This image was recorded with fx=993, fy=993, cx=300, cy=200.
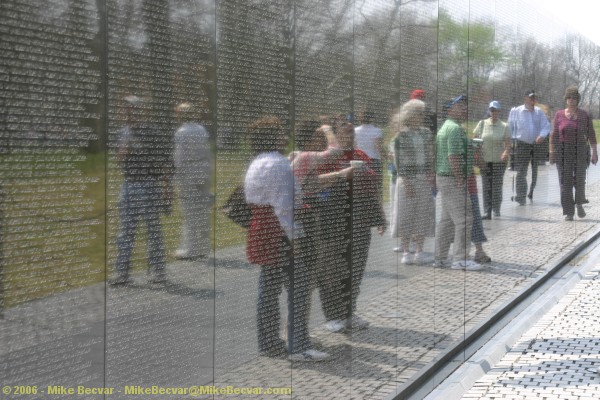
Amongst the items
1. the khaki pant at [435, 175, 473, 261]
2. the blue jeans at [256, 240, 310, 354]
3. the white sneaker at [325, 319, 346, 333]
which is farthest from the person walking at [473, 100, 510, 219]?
the blue jeans at [256, 240, 310, 354]

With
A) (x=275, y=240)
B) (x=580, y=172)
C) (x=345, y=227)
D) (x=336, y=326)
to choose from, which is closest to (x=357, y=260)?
(x=345, y=227)

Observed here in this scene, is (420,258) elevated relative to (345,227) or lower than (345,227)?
lower

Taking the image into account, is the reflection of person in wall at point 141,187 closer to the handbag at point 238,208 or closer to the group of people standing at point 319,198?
the group of people standing at point 319,198

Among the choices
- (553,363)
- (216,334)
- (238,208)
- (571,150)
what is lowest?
(553,363)

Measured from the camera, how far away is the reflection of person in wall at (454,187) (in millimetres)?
7070

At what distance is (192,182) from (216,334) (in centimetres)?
60

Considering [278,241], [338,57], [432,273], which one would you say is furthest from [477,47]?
[278,241]

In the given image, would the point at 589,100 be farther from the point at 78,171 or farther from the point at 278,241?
the point at 78,171

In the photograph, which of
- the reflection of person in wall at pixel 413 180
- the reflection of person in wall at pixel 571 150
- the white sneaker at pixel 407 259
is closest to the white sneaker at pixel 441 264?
the reflection of person in wall at pixel 413 180

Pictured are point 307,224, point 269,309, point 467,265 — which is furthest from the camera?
point 467,265

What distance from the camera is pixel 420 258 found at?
6.59 m

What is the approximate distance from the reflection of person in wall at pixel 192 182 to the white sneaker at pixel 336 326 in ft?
4.41

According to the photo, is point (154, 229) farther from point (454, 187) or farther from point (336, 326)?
point (454, 187)

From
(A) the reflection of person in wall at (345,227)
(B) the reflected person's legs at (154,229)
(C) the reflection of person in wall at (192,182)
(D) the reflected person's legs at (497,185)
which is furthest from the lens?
(D) the reflected person's legs at (497,185)
